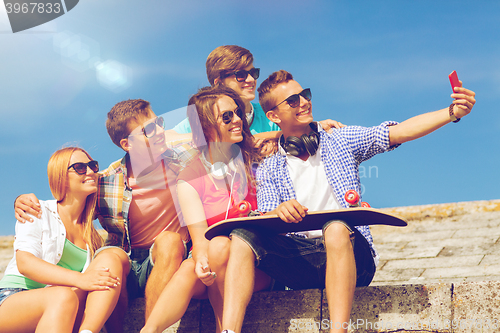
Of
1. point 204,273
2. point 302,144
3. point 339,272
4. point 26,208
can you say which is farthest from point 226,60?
point 339,272

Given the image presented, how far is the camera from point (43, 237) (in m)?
2.97

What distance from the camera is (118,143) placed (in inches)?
146

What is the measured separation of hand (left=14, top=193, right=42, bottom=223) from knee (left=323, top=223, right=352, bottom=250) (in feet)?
6.00

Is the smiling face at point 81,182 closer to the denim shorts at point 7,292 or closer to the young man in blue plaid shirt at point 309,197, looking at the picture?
the denim shorts at point 7,292

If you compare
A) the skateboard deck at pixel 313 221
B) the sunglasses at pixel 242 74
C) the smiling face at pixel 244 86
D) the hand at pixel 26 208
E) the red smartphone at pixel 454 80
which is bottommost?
the skateboard deck at pixel 313 221

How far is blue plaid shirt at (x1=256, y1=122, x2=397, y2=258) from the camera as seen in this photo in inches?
117

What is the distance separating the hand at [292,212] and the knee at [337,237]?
17 cm

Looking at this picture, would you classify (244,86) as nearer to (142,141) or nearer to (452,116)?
(142,141)

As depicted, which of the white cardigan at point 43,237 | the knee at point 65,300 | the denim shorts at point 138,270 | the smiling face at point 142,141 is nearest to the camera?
the knee at point 65,300

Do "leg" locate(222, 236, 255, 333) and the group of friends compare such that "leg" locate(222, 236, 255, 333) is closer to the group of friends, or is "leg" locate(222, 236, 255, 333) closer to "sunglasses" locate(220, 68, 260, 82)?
the group of friends

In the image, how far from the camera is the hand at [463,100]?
257cm

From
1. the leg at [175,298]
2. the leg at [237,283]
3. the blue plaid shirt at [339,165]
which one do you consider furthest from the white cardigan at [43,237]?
the blue plaid shirt at [339,165]

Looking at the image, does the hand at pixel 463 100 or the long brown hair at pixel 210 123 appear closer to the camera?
the hand at pixel 463 100

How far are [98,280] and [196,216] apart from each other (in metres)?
0.69
